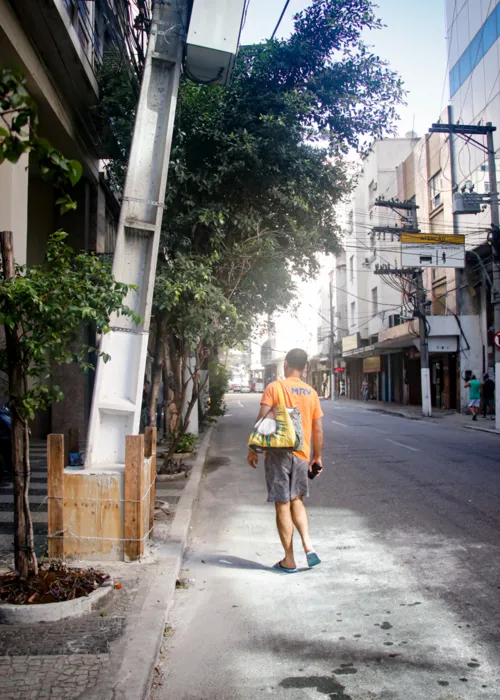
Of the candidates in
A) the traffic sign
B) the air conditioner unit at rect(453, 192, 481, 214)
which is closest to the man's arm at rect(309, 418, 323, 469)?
the air conditioner unit at rect(453, 192, 481, 214)

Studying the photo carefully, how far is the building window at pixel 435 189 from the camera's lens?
30.5 metres

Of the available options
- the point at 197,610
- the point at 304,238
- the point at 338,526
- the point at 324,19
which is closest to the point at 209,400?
the point at 304,238

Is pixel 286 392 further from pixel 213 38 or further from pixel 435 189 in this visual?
pixel 435 189

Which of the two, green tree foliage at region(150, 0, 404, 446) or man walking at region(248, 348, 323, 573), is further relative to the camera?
green tree foliage at region(150, 0, 404, 446)

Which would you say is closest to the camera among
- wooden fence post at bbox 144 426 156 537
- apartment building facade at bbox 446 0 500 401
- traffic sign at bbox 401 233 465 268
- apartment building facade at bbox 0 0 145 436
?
wooden fence post at bbox 144 426 156 537

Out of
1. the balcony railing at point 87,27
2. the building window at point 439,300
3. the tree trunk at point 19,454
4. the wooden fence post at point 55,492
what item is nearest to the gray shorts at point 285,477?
the wooden fence post at point 55,492

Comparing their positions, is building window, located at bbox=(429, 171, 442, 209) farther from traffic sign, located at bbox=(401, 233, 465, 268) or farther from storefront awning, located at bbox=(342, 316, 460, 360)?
traffic sign, located at bbox=(401, 233, 465, 268)

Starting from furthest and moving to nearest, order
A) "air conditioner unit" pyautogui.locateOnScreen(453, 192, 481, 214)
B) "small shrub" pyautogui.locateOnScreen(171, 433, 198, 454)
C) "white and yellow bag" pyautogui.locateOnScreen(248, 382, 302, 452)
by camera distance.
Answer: "air conditioner unit" pyautogui.locateOnScreen(453, 192, 481, 214) → "small shrub" pyautogui.locateOnScreen(171, 433, 198, 454) → "white and yellow bag" pyautogui.locateOnScreen(248, 382, 302, 452)

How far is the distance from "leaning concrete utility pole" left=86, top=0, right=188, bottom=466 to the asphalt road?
60.3 inches

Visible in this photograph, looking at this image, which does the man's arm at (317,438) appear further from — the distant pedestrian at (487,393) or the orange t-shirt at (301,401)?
the distant pedestrian at (487,393)

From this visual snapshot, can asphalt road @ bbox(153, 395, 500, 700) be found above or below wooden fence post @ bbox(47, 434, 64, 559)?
below

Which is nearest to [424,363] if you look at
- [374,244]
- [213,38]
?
[374,244]

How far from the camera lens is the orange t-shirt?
5512mm

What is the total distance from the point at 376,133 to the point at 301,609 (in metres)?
9.49
